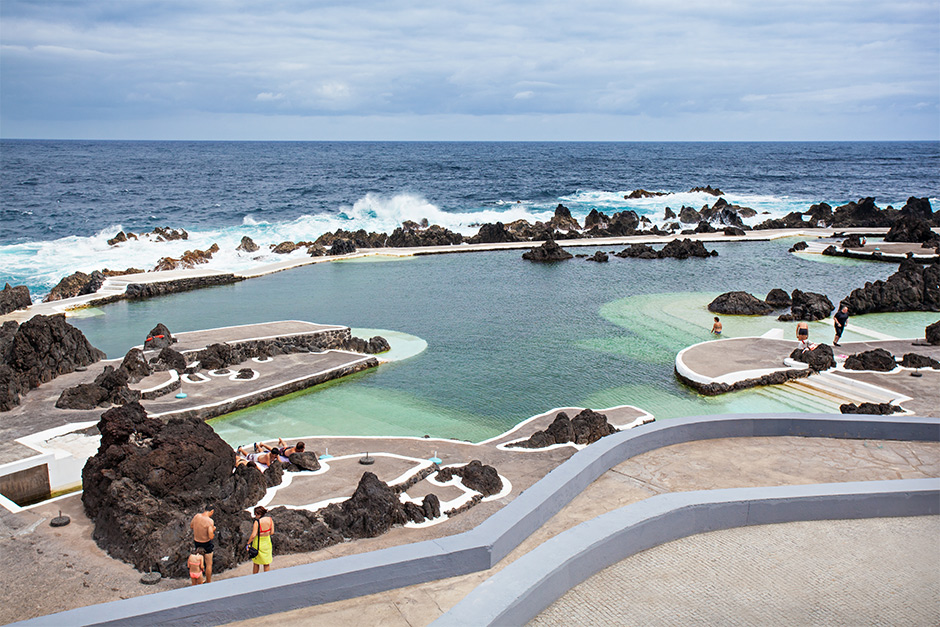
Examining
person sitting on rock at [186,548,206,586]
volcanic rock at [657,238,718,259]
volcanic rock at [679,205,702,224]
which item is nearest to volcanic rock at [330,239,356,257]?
volcanic rock at [657,238,718,259]

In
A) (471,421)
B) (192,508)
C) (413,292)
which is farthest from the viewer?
(413,292)

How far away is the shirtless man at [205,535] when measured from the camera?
29.7 feet

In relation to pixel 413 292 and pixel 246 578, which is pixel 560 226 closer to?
pixel 413 292

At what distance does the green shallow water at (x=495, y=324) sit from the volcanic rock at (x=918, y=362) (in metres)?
3.98

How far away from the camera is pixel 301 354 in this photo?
70.2 feet

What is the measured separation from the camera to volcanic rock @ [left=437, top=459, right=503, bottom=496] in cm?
1195

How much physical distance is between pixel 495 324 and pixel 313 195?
68963 millimetres

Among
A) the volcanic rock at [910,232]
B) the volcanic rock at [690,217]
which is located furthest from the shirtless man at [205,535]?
the volcanic rock at [690,217]

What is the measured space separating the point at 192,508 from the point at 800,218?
58404 millimetres

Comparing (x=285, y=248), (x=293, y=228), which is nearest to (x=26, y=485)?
(x=285, y=248)

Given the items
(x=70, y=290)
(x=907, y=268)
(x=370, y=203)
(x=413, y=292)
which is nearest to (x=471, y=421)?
(x=413, y=292)

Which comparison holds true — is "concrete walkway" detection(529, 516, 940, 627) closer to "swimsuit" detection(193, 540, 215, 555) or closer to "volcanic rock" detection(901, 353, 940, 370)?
"swimsuit" detection(193, 540, 215, 555)

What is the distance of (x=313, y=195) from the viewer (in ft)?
296

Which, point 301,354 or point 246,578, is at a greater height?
point 246,578
